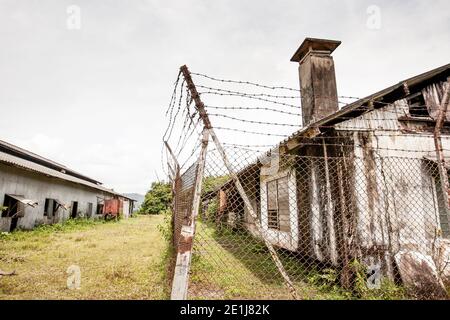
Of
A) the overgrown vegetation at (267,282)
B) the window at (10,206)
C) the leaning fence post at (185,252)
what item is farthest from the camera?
the window at (10,206)

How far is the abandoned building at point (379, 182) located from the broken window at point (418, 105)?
19 mm

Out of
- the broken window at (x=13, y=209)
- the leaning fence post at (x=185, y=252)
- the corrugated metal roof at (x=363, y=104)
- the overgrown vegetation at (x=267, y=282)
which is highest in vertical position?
the corrugated metal roof at (x=363, y=104)

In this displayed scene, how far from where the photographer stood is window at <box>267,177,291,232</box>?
26.5 feet

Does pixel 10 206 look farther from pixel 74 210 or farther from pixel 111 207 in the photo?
pixel 111 207

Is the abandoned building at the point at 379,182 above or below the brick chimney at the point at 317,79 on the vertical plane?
below

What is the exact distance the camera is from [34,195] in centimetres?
1580

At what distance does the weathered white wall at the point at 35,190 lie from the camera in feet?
43.3

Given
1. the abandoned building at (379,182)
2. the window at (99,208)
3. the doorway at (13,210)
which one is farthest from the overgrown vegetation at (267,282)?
the window at (99,208)

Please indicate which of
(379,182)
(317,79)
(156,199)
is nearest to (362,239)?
(379,182)

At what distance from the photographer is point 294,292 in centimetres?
301

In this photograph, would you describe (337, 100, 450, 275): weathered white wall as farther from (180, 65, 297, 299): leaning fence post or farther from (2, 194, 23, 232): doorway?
(2, 194, 23, 232): doorway

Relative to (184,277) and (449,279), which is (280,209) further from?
(184,277)

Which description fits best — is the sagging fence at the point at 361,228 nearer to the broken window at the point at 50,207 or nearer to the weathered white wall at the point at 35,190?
the weathered white wall at the point at 35,190
